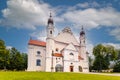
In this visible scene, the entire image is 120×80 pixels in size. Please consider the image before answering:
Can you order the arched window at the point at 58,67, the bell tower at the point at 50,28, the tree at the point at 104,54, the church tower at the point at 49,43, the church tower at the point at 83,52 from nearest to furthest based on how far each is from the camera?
the church tower at the point at 49,43 → the arched window at the point at 58,67 → the bell tower at the point at 50,28 → the church tower at the point at 83,52 → the tree at the point at 104,54

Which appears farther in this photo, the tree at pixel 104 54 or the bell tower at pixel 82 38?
the tree at pixel 104 54

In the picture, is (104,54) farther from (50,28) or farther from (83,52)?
(50,28)

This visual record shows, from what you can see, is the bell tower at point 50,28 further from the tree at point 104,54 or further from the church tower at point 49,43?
the tree at point 104,54

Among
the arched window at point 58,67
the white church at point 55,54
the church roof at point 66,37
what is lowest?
the arched window at point 58,67

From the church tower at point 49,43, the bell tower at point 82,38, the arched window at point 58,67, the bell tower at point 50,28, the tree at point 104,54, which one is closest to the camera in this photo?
the church tower at point 49,43

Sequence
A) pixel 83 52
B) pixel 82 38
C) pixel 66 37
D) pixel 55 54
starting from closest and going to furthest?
pixel 55 54, pixel 66 37, pixel 83 52, pixel 82 38

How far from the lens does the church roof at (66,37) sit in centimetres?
5172

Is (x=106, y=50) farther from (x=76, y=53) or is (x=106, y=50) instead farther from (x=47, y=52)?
(x=47, y=52)

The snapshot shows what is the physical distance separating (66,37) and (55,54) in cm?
815

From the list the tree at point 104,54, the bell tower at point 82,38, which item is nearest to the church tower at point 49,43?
the bell tower at point 82,38

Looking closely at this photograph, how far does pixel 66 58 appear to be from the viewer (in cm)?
4862

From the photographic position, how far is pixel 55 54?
156 feet

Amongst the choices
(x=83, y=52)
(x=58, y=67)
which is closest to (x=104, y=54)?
(x=83, y=52)

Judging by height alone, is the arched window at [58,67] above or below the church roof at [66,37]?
below
